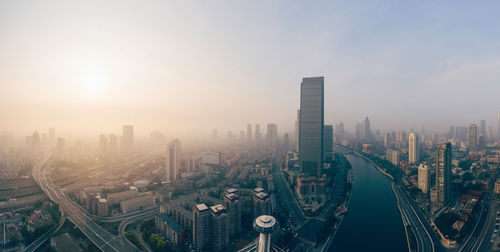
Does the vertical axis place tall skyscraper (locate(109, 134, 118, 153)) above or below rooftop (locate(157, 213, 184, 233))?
above

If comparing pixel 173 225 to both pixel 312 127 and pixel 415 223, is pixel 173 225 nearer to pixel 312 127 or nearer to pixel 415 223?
pixel 415 223

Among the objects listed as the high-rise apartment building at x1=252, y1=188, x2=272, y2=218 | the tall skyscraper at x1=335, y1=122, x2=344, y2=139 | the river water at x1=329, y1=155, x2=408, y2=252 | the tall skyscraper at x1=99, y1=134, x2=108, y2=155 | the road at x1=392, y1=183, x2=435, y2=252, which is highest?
the tall skyscraper at x1=335, y1=122, x2=344, y2=139

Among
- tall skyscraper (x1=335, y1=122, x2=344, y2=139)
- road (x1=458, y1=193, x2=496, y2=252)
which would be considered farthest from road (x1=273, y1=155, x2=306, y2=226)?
tall skyscraper (x1=335, y1=122, x2=344, y2=139)

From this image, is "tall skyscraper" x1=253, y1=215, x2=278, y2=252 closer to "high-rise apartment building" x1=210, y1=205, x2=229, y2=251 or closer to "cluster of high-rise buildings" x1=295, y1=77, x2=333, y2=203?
"high-rise apartment building" x1=210, y1=205, x2=229, y2=251

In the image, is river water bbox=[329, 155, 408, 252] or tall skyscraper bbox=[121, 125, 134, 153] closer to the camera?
river water bbox=[329, 155, 408, 252]

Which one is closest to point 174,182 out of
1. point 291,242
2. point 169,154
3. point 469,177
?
point 169,154

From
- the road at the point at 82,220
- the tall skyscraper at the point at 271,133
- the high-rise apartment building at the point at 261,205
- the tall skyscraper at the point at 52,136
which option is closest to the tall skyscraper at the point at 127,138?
the tall skyscraper at the point at 52,136

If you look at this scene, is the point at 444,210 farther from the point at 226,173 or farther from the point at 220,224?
the point at 226,173
